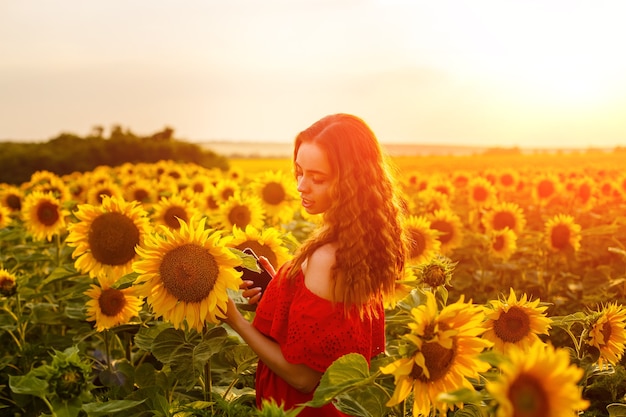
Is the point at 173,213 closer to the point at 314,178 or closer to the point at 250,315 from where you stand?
the point at 250,315

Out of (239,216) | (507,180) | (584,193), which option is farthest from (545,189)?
(239,216)

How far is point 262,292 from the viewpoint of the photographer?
9.87 ft

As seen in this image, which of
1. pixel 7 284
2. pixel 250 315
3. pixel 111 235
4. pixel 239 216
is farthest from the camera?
pixel 239 216

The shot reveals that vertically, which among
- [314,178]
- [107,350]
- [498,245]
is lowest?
[107,350]

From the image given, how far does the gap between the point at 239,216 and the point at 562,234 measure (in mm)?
3178

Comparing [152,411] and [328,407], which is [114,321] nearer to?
[152,411]

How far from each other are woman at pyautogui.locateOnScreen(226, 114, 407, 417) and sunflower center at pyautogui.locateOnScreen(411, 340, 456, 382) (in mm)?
633

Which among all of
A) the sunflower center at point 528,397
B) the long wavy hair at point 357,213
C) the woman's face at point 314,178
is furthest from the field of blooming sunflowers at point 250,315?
the woman's face at point 314,178

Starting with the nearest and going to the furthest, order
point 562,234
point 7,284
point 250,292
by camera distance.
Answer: point 250,292 → point 7,284 → point 562,234

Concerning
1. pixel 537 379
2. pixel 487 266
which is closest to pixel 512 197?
pixel 487 266

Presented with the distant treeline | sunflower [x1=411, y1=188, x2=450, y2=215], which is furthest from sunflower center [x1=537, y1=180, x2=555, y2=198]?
the distant treeline

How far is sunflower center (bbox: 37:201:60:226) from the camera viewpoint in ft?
19.0

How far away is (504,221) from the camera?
7.21m

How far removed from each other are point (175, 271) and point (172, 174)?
29.6ft
